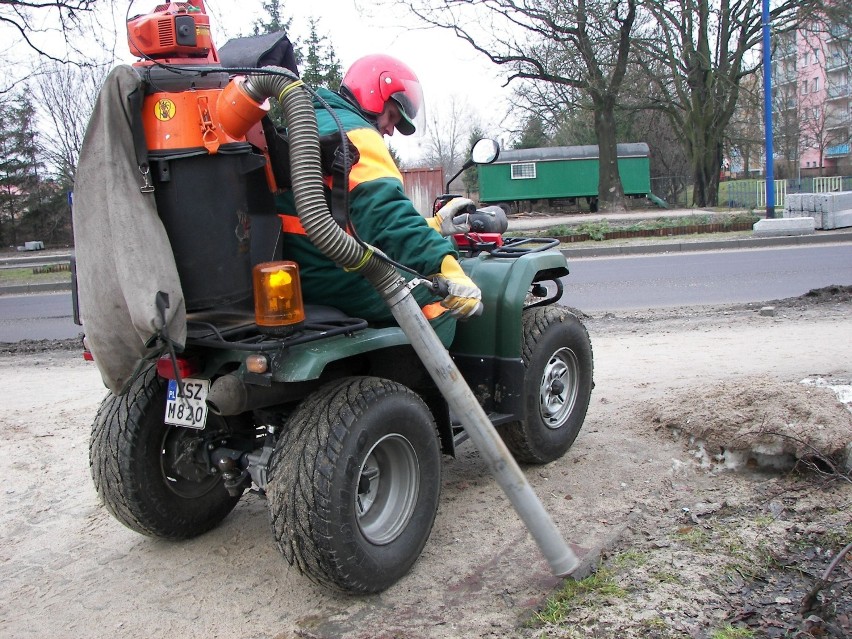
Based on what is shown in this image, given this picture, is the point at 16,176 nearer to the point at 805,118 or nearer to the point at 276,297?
the point at 276,297

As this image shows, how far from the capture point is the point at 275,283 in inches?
106

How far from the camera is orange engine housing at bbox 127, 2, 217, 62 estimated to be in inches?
109

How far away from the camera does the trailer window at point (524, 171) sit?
121 ft

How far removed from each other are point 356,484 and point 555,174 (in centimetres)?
3522

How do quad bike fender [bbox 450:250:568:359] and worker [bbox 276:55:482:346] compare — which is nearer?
worker [bbox 276:55:482:346]

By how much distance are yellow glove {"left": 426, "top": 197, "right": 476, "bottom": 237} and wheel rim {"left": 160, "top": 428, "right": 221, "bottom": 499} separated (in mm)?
1633

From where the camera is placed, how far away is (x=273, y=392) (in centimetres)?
308

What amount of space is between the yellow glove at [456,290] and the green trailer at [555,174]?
111 ft

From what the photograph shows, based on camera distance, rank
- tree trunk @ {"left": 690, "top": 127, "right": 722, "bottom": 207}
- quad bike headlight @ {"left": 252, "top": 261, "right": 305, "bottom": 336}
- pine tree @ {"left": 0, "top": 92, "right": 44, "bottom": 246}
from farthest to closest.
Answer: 1. pine tree @ {"left": 0, "top": 92, "right": 44, "bottom": 246}
2. tree trunk @ {"left": 690, "top": 127, "right": 722, "bottom": 207}
3. quad bike headlight @ {"left": 252, "top": 261, "right": 305, "bottom": 336}

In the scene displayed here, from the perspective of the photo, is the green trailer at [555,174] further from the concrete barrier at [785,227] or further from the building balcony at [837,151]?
the building balcony at [837,151]

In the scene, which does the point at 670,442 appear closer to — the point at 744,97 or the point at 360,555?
the point at 360,555

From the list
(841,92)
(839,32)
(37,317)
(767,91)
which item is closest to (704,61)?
(839,32)

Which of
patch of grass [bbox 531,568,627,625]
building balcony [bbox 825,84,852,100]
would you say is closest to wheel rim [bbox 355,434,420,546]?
patch of grass [bbox 531,568,627,625]

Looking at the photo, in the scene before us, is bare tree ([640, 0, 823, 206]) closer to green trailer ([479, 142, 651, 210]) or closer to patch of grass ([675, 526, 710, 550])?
green trailer ([479, 142, 651, 210])
